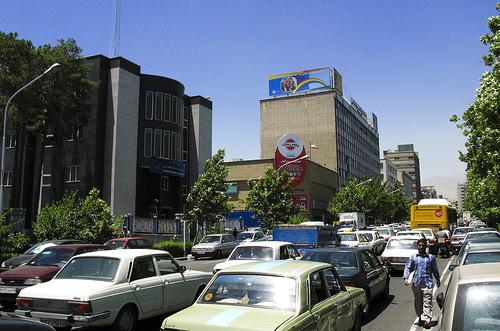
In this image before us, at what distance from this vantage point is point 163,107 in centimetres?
4447

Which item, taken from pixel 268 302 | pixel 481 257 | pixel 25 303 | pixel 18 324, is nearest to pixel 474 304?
pixel 268 302

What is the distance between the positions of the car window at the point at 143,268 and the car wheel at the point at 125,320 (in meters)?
0.59

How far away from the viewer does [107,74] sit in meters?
41.2

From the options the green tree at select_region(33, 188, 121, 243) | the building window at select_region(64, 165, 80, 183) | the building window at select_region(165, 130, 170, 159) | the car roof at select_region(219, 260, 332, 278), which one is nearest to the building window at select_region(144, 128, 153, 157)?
the building window at select_region(165, 130, 170, 159)

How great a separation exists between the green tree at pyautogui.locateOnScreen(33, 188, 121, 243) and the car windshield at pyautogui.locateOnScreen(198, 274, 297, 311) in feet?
69.3

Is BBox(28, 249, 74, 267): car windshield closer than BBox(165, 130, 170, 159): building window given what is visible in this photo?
Yes

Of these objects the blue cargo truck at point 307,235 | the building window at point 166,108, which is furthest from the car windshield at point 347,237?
the building window at point 166,108

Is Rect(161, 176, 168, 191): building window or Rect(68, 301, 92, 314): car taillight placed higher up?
Rect(161, 176, 168, 191): building window

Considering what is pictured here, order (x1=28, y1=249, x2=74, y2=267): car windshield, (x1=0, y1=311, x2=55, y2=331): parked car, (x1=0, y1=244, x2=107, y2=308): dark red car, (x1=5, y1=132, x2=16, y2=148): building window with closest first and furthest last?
1. (x1=0, y1=311, x2=55, y2=331): parked car
2. (x1=0, y1=244, x2=107, y2=308): dark red car
3. (x1=28, y1=249, x2=74, y2=267): car windshield
4. (x1=5, y1=132, x2=16, y2=148): building window

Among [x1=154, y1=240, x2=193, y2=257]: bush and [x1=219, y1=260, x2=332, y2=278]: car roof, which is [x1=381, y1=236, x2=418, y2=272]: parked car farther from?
[x1=154, y1=240, x2=193, y2=257]: bush

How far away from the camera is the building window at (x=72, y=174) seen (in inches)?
1592

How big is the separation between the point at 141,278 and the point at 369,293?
513 centimetres

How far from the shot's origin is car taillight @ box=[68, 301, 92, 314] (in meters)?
7.26

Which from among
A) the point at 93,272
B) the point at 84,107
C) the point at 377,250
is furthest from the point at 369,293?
the point at 84,107
